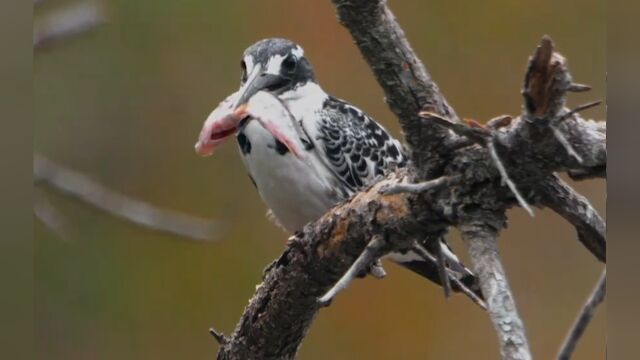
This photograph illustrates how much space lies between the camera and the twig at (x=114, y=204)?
107 cm

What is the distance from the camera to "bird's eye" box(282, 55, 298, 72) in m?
1.49

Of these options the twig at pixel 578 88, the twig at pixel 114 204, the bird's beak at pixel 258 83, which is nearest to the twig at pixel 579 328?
the twig at pixel 578 88

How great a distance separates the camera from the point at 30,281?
1.92 ft

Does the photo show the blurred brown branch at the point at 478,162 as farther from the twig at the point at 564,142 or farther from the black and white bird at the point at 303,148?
the black and white bird at the point at 303,148

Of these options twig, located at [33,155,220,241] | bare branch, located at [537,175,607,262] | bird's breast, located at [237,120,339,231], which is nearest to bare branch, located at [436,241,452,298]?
bare branch, located at [537,175,607,262]

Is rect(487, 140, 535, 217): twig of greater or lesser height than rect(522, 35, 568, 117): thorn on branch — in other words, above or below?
below

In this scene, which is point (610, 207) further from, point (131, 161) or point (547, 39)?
point (131, 161)

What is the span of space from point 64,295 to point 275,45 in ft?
3.43

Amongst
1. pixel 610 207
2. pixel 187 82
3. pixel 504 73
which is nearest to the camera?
pixel 610 207

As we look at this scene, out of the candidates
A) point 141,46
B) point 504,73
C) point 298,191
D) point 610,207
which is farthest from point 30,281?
point 141,46

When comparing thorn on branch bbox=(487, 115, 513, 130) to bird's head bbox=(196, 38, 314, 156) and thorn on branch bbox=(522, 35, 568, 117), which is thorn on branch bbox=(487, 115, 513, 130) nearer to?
thorn on branch bbox=(522, 35, 568, 117)

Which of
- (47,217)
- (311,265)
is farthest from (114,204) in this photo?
(311,265)

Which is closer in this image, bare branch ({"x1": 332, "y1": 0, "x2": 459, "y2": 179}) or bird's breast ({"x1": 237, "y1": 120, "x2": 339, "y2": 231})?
bare branch ({"x1": 332, "y1": 0, "x2": 459, "y2": 179})

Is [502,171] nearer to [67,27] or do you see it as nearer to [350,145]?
[67,27]
